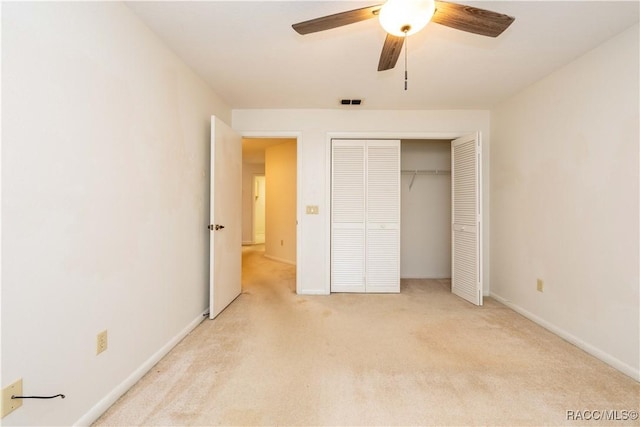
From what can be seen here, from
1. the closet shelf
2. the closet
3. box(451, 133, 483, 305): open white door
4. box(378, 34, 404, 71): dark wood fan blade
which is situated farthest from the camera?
the closet shelf

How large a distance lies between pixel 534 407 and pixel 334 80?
2774 millimetres

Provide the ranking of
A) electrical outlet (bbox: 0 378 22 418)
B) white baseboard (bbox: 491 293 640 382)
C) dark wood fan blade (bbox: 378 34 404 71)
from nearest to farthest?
electrical outlet (bbox: 0 378 22 418) → dark wood fan blade (bbox: 378 34 404 71) → white baseboard (bbox: 491 293 640 382)

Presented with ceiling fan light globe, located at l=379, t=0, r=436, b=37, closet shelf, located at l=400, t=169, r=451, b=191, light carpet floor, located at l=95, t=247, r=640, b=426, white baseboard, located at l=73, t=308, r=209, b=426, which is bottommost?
light carpet floor, located at l=95, t=247, r=640, b=426

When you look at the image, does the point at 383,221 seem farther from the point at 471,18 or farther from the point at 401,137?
the point at 471,18

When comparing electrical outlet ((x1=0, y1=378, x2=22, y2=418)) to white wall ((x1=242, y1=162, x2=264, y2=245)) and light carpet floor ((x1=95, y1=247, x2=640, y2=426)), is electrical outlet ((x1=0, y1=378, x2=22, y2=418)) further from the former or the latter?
→ white wall ((x1=242, y1=162, x2=264, y2=245))

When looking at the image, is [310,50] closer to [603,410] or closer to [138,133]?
[138,133]

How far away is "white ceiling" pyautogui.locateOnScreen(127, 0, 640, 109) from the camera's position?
1688 mm

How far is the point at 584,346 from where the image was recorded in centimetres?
213

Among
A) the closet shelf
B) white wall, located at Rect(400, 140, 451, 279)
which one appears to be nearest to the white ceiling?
the closet shelf

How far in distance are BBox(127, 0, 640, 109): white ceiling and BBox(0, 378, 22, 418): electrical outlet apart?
199 cm

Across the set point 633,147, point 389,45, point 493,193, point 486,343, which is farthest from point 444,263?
point 389,45

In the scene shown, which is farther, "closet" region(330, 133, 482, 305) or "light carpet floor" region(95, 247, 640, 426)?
"closet" region(330, 133, 482, 305)

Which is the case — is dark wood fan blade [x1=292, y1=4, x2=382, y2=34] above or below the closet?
above

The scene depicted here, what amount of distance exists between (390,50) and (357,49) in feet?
1.79
